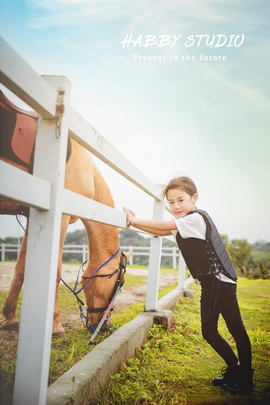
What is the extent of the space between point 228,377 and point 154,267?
1.36 metres

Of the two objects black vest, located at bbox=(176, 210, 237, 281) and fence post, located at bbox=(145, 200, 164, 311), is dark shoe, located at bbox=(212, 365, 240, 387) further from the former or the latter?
fence post, located at bbox=(145, 200, 164, 311)

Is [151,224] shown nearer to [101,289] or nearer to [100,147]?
[100,147]

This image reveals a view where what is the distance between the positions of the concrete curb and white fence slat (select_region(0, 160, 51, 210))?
0.71 m

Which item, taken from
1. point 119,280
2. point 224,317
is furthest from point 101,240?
point 224,317

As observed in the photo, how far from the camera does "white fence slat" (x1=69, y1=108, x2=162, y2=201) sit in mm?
1271

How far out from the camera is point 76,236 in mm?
26312

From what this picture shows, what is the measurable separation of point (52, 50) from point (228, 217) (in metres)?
5.16

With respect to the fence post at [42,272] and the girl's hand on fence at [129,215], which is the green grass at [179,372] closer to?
the fence post at [42,272]

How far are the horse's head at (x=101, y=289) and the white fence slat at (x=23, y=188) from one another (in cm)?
180

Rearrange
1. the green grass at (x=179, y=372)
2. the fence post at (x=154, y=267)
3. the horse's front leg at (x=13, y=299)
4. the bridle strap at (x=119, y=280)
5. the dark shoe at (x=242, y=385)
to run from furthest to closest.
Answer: the fence post at (x=154, y=267), the horse's front leg at (x=13, y=299), the bridle strap at (x=119, y=280), the dark shoe at (x=242, y=385), the green grass at (x=179, y=372)

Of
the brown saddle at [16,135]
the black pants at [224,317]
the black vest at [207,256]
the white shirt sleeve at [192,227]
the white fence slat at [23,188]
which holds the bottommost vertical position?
→ the black pants at [224,317]

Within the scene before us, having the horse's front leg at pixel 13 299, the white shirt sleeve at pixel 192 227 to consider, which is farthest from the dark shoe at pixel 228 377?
the horse's front leg at pixel 13 299

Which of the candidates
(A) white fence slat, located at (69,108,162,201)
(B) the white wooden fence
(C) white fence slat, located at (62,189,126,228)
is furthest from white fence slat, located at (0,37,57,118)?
(C) white fence slat, located at (62,189,126,228)

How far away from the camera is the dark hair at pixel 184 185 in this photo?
6.81ft
